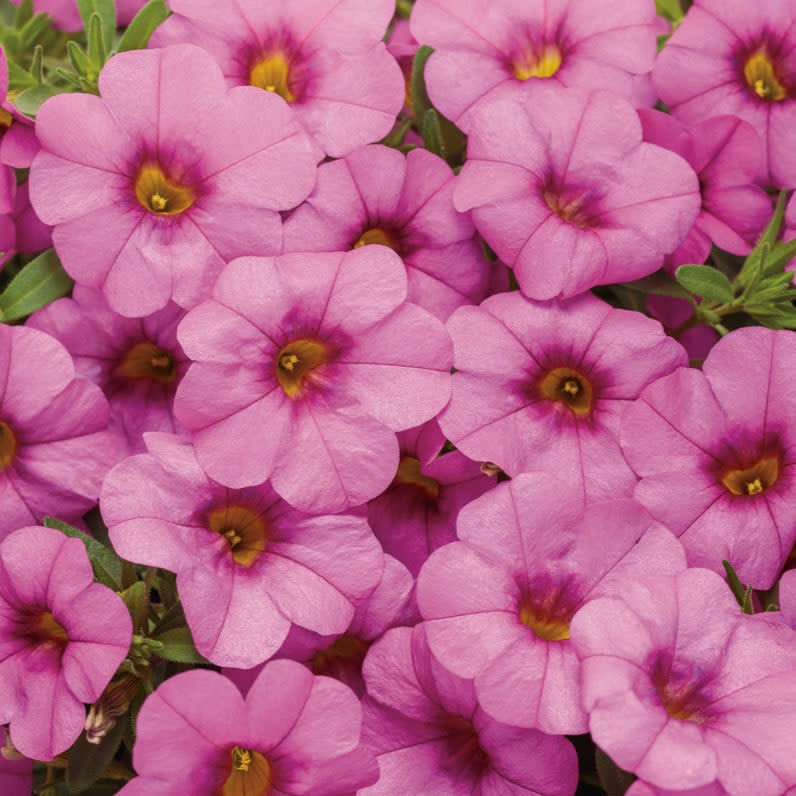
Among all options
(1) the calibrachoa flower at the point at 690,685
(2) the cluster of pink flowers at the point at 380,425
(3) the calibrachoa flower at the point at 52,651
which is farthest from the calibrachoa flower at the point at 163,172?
(1) the calibrachoa flower at the point at 690,685

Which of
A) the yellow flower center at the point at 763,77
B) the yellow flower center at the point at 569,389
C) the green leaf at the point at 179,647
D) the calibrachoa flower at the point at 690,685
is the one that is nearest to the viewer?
the calibrachoa flower at the point at 690,685

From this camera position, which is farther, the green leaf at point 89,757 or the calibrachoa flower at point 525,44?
the calibrachoa flower at point 525,44

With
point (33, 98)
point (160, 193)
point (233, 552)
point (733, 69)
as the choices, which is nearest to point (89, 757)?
Result: point (233, 552)

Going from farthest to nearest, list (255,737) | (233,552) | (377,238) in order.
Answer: (377,238) → (233,552) → (255,737)

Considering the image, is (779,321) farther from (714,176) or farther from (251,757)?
(251,757)

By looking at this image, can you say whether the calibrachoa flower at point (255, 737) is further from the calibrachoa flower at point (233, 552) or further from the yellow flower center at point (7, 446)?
the yellow flower center at point (7, 446)

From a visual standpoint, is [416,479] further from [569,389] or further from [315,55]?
[315,55]

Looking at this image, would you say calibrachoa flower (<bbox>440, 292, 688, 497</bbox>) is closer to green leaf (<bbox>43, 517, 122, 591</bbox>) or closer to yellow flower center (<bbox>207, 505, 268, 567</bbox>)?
yellow flower center (<bbox>207, 505, 268, 567</bbox>)
